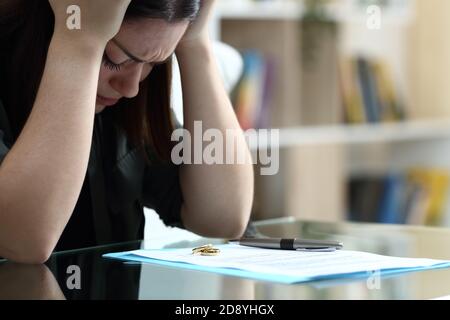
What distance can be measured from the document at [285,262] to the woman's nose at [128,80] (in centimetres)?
24

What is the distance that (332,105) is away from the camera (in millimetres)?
3510

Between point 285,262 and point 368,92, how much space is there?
279 cm

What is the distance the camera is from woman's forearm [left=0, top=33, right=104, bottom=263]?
3.34 feet


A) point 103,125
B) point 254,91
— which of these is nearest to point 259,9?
point 254,91

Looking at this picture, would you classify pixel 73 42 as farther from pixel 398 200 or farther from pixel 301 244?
pixel 398 200

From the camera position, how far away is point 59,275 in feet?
3.14

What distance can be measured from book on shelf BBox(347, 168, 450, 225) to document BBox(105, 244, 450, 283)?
8.96 ft

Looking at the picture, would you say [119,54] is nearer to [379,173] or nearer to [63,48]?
[63,48]

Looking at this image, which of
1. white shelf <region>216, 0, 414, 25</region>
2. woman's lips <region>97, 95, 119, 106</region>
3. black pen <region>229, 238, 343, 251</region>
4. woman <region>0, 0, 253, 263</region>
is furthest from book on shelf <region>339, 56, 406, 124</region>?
black pen <region>229, 238, 343, 251</region>

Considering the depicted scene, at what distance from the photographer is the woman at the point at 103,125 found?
3.40ft

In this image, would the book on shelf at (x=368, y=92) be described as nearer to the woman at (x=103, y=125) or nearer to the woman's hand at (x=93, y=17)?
the woman at (x=103, y=125)

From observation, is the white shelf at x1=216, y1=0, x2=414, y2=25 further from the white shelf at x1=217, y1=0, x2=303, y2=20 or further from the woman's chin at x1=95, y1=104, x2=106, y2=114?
the woman's chin at x1=95, y1=104, x2=106, y2=114

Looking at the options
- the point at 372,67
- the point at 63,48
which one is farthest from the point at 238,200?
the point at 372,67

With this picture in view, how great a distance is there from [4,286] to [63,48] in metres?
0.32
